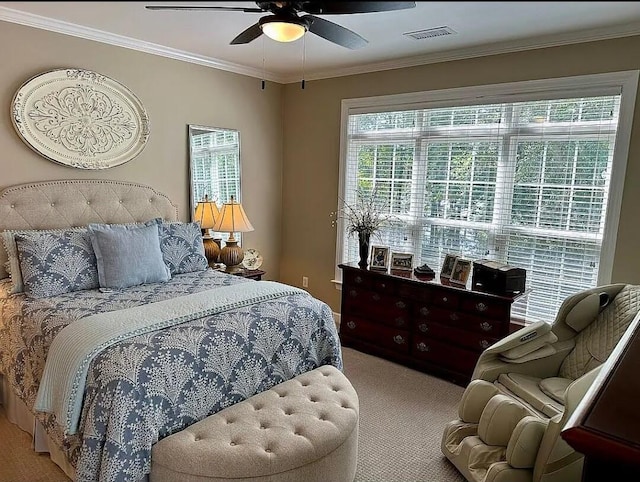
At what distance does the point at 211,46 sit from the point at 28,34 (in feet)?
4.22

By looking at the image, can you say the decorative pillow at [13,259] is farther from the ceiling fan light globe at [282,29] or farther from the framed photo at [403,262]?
the framed photo at [403,262]

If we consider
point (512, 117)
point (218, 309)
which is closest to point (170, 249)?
point (218, 309)

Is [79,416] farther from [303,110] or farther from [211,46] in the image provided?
[303,110]

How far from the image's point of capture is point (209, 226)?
412 centimetres

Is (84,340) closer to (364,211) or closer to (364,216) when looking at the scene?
(364,216)

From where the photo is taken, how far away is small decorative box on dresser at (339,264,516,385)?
130 inches

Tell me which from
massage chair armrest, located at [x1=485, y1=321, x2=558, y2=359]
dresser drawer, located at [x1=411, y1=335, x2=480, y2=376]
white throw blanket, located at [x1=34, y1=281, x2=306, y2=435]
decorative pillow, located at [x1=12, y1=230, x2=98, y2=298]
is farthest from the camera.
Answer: dresser drawer, located at [x1=411, y1=335, x2=480, y2=376]

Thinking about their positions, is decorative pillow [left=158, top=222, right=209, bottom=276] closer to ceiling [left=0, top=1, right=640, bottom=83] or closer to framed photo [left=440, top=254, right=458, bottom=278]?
ceiling [left=0, top=1, right=640, bottom=83]

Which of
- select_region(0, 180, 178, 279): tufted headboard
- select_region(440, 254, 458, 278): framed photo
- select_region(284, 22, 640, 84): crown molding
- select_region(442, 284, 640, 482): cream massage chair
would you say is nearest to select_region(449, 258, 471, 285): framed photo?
select_region(440, 254, 458, 278): framed photo

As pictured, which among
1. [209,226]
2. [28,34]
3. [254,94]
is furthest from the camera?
[254,94]

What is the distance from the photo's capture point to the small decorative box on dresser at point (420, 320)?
3.31 meters

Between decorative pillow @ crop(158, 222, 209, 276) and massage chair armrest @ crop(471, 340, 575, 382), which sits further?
decorative pillow @ crop(158, 222, 209, 276)

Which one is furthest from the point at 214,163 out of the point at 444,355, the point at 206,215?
the point at 444,355

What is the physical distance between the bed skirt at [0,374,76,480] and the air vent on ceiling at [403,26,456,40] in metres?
3.37
